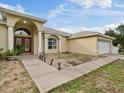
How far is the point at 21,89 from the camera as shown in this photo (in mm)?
5449

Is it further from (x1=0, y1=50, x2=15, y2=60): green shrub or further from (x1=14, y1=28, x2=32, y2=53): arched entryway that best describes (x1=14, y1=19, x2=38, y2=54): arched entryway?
(x1=0, y1=50, x2=15, y2=60): green shrub

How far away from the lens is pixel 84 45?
20.4 meters

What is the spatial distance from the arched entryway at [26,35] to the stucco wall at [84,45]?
23.6ft

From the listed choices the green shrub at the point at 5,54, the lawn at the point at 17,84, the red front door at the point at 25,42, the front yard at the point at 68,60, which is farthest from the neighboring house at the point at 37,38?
the lawn at the point at 17,84

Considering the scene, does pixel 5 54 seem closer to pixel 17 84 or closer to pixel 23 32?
pixel 23 32

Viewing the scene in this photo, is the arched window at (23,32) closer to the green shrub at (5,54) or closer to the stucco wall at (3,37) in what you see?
the stucco wall at (3,37)

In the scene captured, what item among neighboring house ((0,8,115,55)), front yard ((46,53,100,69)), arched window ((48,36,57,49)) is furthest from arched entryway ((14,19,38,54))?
front yard ((46,53,100,69))

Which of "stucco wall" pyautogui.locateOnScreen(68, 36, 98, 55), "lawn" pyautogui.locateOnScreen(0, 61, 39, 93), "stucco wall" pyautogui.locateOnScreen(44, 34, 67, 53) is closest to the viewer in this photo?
"lawn" pyautogui.locateOnScreen(0, 61, 39, 93)

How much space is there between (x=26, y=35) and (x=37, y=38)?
1.53 meters

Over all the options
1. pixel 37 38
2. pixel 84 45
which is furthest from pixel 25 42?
pixel 84 45

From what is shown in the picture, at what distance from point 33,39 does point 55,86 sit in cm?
1277

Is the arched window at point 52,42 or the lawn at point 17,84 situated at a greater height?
the arched window at point 52,42

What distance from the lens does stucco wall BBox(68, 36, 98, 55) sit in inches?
749

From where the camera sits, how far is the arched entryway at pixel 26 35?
16.6 metres
